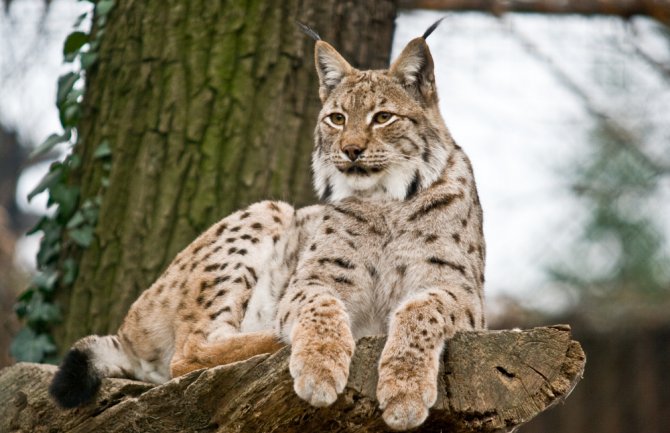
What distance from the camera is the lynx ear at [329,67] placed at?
16.4 ft

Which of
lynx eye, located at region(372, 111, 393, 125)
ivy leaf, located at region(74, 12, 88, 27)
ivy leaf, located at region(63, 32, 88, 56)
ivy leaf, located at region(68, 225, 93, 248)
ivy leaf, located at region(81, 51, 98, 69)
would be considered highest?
ivy leaf, located at region(74, 12, 88, 27)

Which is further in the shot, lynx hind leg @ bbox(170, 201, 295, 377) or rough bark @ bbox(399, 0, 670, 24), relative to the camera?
rough bark @ bbox(399, 0, 670, 24)

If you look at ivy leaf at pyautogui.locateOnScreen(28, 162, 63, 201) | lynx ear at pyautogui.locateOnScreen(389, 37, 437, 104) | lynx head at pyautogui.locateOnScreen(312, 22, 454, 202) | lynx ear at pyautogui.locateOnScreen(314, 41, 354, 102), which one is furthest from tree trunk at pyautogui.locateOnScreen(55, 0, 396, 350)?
lynx ear at pyautogui.locateOnScreen(389, 37, 437, 104)

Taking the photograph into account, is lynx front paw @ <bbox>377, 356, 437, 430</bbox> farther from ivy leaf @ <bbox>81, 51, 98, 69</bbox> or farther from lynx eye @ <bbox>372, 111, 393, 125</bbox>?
ivy leaf @ <bbox>81, 51, 98, 69</bbox>

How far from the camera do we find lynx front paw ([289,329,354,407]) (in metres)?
3.44

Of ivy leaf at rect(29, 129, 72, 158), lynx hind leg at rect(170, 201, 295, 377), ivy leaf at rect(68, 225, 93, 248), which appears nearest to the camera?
lynx hind leg at rect(170, 201, 295, 377)

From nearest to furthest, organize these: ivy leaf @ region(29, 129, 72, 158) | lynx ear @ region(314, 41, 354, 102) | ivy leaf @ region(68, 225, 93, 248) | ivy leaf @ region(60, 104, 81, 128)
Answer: lynx ear @ region(314, 41, 354, 102)
ivy leaf @ region(68, 225, 93, 248)
ivy leaf @ region(29, 129, 72, 158)
ivy leaf @ region(60, 104, 81, 128)

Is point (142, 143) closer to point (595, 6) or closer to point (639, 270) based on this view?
point (595, 6)

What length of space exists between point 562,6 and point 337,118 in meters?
3.42

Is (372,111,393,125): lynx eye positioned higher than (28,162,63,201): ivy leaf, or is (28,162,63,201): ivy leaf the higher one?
(372,111,393,125): lynx eye

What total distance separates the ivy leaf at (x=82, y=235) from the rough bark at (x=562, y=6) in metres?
2.92

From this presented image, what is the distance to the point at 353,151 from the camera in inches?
176

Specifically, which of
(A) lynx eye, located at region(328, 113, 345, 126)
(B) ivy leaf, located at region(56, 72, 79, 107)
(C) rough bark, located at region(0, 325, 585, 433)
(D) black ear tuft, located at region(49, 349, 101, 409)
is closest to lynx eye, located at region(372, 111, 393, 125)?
(A) lynx eye, located at region(328, 113, 345, 126)

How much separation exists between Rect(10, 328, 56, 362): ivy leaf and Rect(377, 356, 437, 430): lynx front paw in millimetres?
2959
